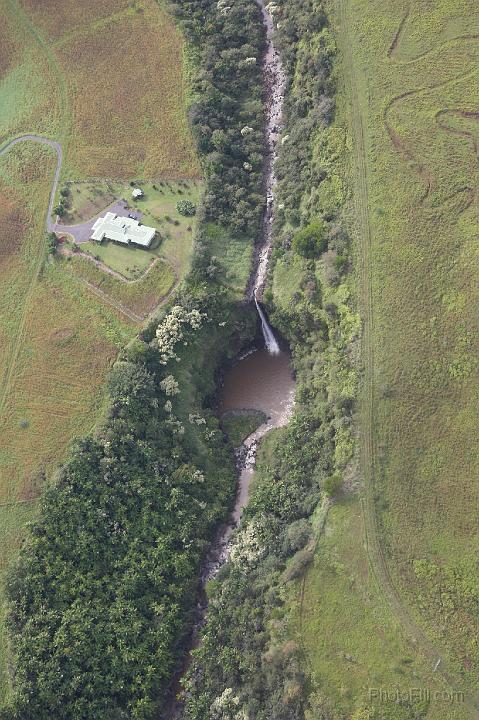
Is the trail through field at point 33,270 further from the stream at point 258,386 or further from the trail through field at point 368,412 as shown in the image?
the trail through field at point 368,412

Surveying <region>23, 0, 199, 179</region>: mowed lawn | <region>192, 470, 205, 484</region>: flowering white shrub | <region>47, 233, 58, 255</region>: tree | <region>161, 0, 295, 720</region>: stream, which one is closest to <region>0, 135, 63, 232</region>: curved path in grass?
<region>23, 0, 199, 179</region>: mowed lawn

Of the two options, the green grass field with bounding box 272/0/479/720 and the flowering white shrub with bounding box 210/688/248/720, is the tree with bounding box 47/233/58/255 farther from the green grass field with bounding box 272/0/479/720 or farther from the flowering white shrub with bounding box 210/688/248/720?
the flowering white shrub with bounding box 210/688/248/720

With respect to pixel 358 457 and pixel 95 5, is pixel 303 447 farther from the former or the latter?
pixel 95 5

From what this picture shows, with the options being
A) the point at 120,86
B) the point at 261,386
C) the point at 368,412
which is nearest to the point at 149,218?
the point at 120,86

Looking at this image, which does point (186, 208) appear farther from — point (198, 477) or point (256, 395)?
point (198, 477)

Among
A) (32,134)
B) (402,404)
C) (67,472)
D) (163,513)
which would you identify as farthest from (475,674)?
(32,134)

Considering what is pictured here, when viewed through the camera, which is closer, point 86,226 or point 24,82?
point 86,226

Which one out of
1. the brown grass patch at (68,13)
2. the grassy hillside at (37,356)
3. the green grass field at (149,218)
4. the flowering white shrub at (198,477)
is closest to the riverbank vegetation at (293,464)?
the flowering white shrub at (198,477)
